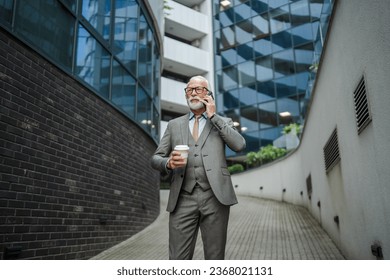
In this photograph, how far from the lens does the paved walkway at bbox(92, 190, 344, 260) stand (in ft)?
20.0

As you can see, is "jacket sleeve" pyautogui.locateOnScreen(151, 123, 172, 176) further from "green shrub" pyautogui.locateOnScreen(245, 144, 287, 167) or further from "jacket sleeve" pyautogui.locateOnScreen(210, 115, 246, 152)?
"green shrub" pyautogui.locateOnScreen(245, 144, 287, 167)

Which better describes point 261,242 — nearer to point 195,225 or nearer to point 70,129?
point 70,129

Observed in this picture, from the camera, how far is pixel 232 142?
2.66 metres

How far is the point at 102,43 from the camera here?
7.36 metres

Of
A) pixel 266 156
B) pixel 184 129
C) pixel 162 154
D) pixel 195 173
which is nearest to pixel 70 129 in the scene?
pixel 162 154

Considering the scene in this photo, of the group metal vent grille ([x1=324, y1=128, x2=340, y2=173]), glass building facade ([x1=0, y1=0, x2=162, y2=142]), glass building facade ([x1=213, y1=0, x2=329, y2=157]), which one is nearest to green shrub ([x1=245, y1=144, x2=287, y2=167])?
glass building facade ([x1=213, y1=0, x2=329, y2=157])

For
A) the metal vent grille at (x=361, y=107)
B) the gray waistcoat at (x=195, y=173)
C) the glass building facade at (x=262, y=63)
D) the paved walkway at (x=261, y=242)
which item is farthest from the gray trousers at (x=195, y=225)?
the glass building facade at (x=262, y=63)

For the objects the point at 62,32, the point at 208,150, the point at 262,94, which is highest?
the point at 262,94

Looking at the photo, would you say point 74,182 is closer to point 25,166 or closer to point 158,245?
point 25,166

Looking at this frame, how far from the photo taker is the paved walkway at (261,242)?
241 inches

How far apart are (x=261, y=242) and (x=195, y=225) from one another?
4.90m

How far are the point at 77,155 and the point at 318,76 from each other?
4861 mm
